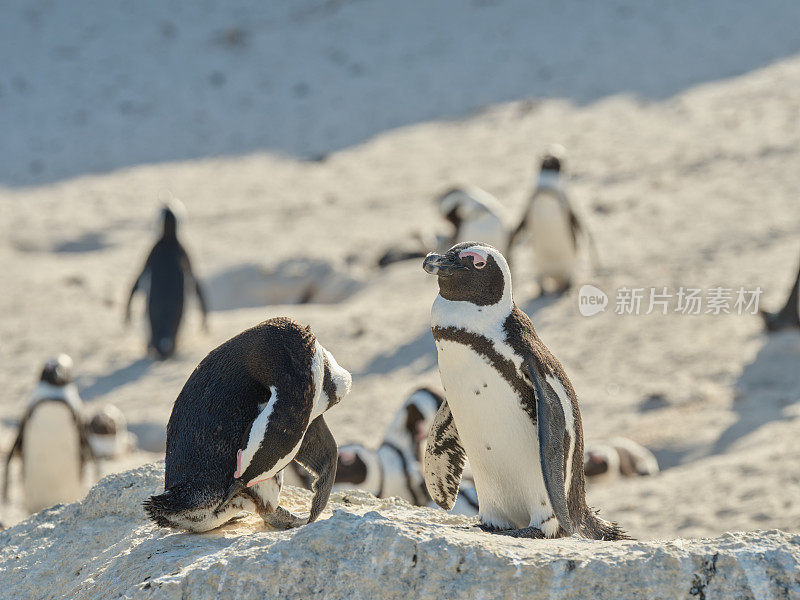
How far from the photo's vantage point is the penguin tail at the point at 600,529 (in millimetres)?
3396

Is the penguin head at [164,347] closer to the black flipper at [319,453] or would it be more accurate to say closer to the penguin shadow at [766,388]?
the penguin shadow at [766,388]

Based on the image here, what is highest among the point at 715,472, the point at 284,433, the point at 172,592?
the point at 284,433

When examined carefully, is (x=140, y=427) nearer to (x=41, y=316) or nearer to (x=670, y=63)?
(x=41, y=316)

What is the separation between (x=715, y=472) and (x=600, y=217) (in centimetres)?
628

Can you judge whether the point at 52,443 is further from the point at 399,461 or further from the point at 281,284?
the point at 281,284

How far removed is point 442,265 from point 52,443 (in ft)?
13.9

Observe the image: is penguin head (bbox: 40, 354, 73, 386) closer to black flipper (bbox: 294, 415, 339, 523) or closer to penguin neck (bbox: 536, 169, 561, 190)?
black flipper (bbox: 294, 415, 339, 523)

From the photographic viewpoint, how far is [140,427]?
830 centimetres

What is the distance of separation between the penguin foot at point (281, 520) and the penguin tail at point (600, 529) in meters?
0.87

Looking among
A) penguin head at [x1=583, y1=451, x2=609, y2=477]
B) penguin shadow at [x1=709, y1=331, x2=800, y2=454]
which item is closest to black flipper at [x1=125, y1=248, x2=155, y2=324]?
penguin head at [x1=583, y1=451, x2=609, y2=477]

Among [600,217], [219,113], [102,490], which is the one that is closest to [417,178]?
[600,217]

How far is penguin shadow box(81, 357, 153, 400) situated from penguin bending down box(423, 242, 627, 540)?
6384 mm

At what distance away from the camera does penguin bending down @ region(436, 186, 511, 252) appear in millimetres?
10289

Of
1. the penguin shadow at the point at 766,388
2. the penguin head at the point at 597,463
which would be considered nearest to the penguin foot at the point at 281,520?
the penguin head at the point at 597,463
